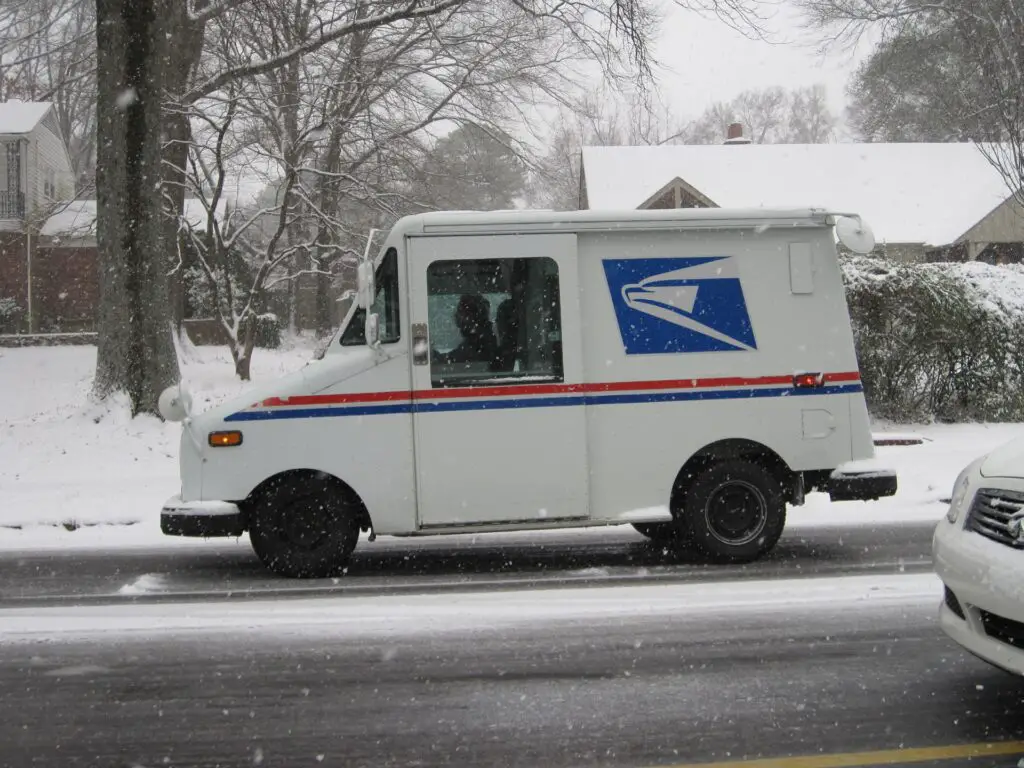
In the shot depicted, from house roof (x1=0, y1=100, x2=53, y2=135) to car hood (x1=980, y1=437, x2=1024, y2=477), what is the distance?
40834mm

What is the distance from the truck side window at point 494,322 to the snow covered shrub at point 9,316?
31.0 metres

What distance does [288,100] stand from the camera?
21250mm

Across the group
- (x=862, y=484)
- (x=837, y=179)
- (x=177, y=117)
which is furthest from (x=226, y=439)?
(x=837, y=179)

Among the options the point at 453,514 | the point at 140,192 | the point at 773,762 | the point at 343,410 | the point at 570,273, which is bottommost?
the point at 773,762

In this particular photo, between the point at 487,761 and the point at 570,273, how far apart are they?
428cm

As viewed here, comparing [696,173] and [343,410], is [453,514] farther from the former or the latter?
[696,173]

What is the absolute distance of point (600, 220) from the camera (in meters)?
7.85

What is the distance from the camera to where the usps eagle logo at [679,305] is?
788cm

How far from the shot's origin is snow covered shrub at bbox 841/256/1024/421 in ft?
49.3

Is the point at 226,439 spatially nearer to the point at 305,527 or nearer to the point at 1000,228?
the point at 305,527

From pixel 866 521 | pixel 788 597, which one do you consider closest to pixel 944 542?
pixel 788 597

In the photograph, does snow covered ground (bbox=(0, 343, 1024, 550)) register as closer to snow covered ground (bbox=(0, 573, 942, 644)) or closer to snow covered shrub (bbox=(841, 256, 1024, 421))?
snow covered shrub (bbox=(841, 256, 1024, 421))

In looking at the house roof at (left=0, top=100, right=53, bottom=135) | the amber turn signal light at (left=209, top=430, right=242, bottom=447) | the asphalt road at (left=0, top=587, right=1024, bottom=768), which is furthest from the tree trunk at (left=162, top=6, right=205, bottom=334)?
the house roof at (left=0, top=100, right=53, bottom=135)

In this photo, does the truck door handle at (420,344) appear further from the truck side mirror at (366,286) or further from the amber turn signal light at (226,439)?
the amber turn signal light at (226,439)
